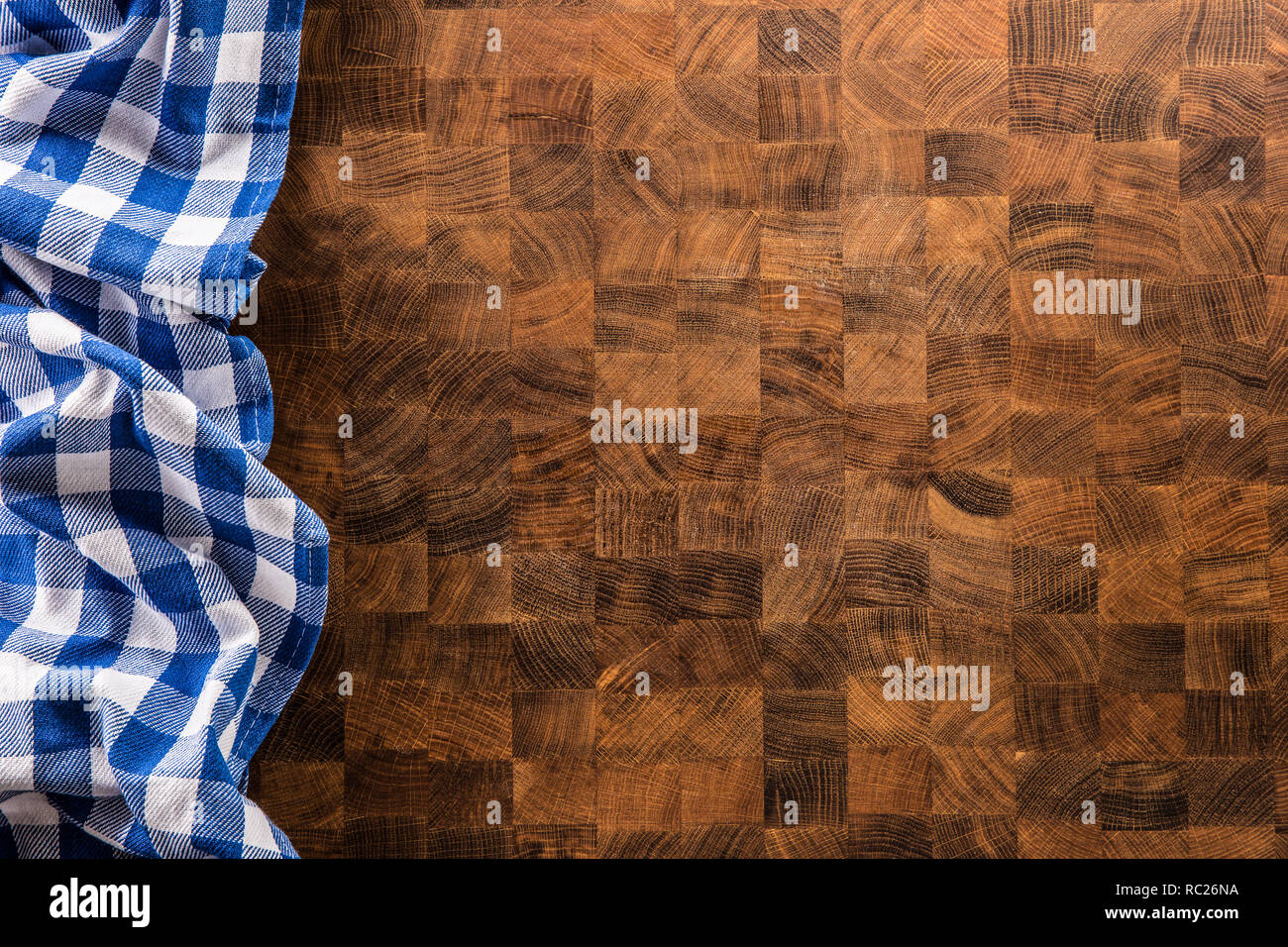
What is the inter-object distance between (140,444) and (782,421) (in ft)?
2.43

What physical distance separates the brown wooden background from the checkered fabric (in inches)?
2.9

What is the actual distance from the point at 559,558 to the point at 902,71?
741 mm

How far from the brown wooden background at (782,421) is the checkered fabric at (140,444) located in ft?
0.24

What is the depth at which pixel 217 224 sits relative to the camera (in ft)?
2.99

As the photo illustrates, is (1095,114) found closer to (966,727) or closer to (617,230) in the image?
(617,230)

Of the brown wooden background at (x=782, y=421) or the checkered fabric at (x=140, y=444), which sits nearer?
the checkered fabric at (x=140, y=444)

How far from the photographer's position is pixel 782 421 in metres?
0.97

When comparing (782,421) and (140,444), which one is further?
(782,421)

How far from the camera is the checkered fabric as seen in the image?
0.84 metres

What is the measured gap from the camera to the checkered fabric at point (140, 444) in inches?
33.3

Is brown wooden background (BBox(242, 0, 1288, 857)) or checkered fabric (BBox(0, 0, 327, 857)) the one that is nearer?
checkered fabric (BBox(0, 0, 327, 857))

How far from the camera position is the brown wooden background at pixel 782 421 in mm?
967

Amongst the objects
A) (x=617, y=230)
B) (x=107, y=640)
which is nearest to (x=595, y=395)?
(x=617, y=230)

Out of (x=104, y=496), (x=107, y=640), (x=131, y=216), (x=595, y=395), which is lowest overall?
(x=107, y=640)
